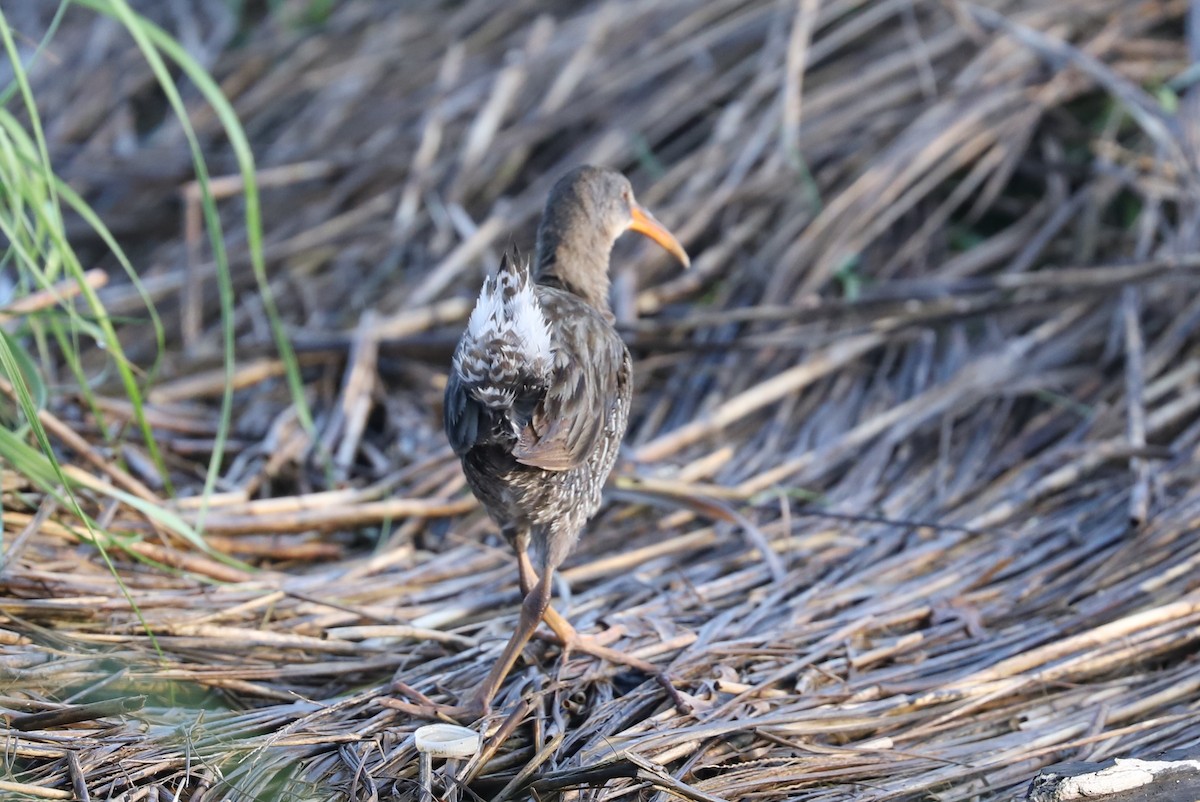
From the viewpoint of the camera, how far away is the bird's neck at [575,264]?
4316mm

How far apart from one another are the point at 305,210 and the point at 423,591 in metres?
3.17

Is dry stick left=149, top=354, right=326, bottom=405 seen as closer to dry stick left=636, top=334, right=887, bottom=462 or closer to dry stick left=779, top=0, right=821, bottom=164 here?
dry stick left=636, top=334, right=887, bottom=462

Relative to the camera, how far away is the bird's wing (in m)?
3.39

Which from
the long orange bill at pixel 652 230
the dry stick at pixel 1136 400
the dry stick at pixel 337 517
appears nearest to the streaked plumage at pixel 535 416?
the long orange bill at pixel 652 230

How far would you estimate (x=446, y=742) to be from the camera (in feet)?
10.0

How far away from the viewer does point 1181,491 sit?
4.46 m

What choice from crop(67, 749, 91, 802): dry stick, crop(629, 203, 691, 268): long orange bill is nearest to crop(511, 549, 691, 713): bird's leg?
crop(67, 749, 91, 802): dry stick

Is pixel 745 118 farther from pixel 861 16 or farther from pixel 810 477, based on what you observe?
pixel 810 477

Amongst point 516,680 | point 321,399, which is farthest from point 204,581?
point 321,399

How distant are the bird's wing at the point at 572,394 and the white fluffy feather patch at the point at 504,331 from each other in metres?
0.16

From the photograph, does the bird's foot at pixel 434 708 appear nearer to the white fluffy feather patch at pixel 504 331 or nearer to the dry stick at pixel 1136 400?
the white fluffy feather patch at pixel 504 331

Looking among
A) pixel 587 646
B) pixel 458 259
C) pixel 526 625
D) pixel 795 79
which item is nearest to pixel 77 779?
pixel 526 625

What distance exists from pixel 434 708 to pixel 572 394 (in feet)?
3.16

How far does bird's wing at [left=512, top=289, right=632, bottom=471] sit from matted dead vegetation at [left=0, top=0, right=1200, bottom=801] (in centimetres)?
66
